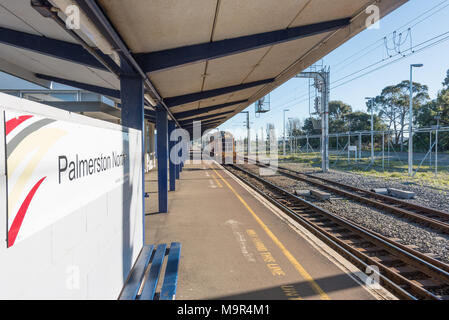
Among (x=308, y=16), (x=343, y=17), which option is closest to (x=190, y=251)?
(x=308, y=16)

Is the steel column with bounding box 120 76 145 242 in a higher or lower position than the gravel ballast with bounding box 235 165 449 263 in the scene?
higher

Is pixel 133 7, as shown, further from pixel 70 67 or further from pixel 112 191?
pixel 70 67

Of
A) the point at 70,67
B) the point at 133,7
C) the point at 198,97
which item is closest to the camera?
the point at 133,7

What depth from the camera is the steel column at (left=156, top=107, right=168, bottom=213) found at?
320 inches

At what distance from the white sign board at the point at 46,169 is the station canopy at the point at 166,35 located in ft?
4.07

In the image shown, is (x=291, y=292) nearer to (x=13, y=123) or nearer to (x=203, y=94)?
(x=13, y=123)

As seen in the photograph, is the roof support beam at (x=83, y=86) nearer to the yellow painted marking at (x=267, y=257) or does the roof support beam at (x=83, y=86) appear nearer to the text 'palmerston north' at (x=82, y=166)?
the text 'palmerston north' at (x=82, y=166)

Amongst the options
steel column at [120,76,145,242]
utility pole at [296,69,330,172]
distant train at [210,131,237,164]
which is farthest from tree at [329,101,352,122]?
steel column at [120,76,145,242]

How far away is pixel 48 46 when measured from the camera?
4.13 meters

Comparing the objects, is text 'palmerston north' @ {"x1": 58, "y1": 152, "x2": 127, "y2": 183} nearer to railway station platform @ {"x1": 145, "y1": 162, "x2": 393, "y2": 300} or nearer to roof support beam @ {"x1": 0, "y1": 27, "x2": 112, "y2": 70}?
roof support beam @ {"x1": 0, "y1": 27, "x2": 112, "y2": 70}

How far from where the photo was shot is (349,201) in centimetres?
996

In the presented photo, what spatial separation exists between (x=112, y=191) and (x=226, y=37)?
3.25m

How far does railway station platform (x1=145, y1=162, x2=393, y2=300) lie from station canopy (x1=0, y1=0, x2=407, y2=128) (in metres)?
3.53

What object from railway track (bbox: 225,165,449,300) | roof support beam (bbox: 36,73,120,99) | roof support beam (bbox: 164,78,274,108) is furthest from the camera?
roof support beam (bbox: 164,78,274,108)
